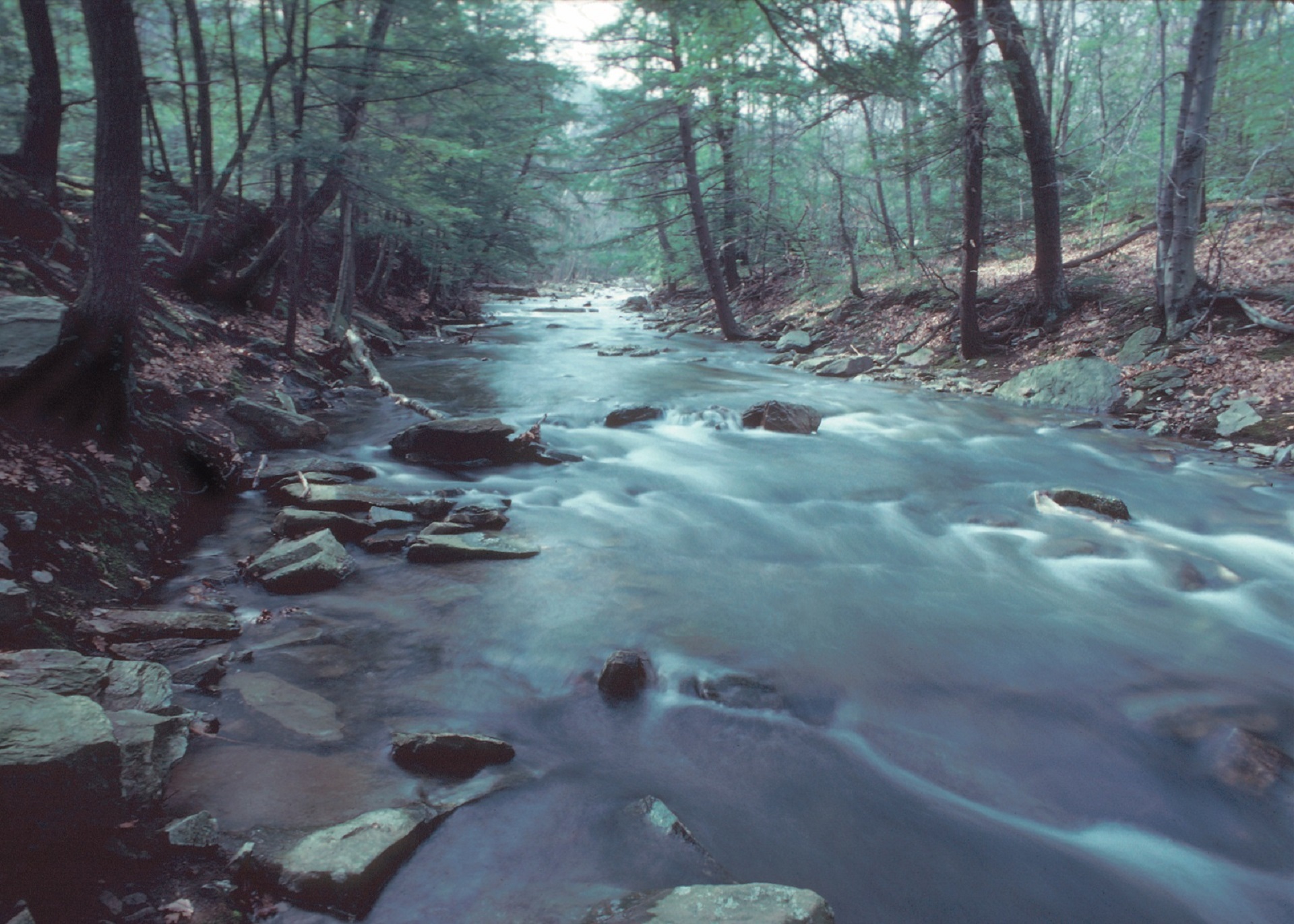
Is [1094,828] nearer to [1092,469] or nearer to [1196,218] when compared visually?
[1092,469]

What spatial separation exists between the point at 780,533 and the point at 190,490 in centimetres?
522

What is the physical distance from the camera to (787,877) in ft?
9.34

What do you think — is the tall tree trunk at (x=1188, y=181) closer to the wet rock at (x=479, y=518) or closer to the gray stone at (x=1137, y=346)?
the gray stone at (x=1137, y=346)

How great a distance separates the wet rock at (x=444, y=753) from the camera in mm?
3207

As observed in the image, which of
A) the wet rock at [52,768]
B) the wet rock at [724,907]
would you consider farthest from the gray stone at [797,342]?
the wet rock at [52,768]

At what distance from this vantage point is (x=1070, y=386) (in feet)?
34.6

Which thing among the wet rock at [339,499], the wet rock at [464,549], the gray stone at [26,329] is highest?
the gray stone at [26,329]

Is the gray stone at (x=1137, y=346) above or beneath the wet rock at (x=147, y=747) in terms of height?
above

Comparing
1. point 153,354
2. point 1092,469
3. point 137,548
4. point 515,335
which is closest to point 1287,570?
point 1092,469

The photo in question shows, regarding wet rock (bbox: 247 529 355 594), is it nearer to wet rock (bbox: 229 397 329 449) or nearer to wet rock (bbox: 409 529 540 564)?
wet rock (bbox: 409 529 540 564)

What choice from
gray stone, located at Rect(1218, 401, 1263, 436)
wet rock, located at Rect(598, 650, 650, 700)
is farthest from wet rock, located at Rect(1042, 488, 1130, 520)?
wet rock, located at Rect(598, 650, 650, 700)

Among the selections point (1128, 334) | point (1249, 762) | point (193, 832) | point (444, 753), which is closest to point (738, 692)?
point (444, 753)

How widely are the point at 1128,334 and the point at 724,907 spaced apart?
1108cm

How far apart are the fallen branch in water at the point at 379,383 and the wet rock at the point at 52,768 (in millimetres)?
7158
